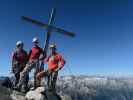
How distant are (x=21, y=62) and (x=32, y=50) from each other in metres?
1.27

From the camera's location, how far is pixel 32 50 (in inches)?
795

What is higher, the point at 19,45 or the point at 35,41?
the point at 35,41

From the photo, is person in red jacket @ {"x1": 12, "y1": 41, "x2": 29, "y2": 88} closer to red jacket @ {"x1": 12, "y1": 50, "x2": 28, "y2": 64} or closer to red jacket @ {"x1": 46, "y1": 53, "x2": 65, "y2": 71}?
red jacket @ {"x1": 12, "y1": 50, "x2": 28, "y2": 64}

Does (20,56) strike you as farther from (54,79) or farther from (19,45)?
(54,79)

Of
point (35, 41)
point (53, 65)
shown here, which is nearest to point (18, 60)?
point (35, 41)

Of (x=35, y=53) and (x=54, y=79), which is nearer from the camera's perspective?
(x=35, y=53)

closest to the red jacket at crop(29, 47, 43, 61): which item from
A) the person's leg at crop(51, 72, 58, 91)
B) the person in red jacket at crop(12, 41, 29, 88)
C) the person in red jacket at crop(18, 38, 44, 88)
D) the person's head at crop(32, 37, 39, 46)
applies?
the person in red jacket at crop(18, 38, 44, 88)

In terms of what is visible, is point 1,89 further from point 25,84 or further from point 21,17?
point 21,17

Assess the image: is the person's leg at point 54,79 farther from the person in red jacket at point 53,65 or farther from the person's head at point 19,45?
the person's head at point 19,45

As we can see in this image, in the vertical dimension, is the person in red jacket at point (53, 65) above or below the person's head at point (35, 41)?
below

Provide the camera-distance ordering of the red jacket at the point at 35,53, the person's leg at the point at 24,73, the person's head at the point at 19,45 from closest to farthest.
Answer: the person's head at the point at 19,45 → the person's leg at the point at 24,73 → the red jacket at the point at 35,53

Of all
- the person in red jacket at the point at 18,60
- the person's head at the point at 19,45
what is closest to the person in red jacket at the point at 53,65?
the person in red jacket at the point at 18,60

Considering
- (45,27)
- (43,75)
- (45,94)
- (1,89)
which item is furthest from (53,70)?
(45,27)

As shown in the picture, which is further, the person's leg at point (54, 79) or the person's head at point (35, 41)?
the person's leg at point (54, 79)
